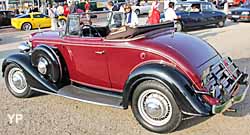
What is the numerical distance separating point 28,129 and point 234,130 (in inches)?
113

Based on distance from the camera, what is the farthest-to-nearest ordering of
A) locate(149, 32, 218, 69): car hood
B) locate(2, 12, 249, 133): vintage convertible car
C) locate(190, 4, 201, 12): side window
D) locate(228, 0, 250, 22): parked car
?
1. locate(228, 0, 250, 22): parked car
2. locate(190, 4, 201, 12): side window
3. locate(149, 32, 218, 69): car hood
4. locate(2, 12, 249, 133): vintage convertible car

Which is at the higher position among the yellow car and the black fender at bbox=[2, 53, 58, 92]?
the yellow car

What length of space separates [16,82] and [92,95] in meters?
1.75

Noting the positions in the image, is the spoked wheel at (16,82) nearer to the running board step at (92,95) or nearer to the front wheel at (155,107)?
the running board step at (92,95)

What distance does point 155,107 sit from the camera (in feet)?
14.2

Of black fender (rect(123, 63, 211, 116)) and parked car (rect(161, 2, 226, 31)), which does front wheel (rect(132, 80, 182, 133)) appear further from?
parked car (rect(161, 2, 226, 31))

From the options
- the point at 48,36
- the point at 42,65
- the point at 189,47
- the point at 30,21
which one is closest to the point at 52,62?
the point at 42,65

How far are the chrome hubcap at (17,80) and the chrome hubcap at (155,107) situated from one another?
8.15ft

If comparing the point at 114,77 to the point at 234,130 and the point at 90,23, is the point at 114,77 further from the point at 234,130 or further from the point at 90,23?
the point at 234,130

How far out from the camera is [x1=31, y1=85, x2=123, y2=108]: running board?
4.66 meters

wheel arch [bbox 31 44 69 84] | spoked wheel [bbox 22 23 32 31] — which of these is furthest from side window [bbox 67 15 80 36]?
spoked wheel [bbox 22 23 32 31]

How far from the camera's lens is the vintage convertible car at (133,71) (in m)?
4.18

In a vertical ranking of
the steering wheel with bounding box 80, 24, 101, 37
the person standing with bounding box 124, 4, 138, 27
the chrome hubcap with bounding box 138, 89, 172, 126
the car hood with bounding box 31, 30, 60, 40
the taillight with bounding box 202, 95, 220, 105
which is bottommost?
the chrome hubcap with bounding box 138, 89, 172, 126

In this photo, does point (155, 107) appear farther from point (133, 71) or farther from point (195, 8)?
point (195, 8)
